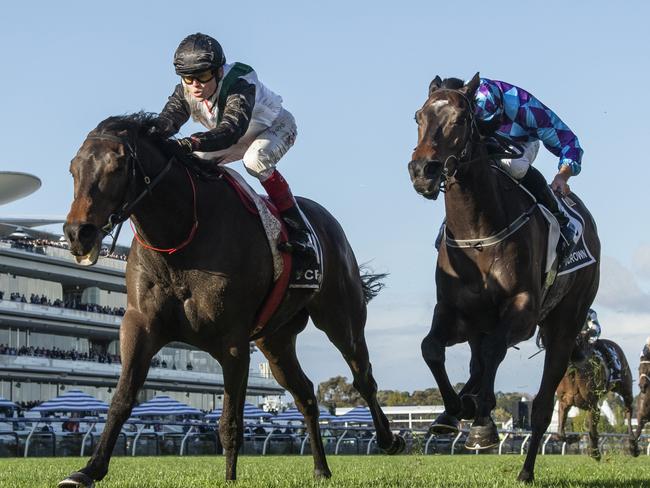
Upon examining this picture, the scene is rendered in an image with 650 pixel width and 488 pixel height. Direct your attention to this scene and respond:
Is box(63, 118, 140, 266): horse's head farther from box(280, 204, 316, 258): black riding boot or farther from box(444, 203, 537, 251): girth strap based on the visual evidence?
box(444, 203, 537, 251): girth strap

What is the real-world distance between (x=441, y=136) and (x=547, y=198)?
1.27 metres

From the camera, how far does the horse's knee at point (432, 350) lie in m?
7.09

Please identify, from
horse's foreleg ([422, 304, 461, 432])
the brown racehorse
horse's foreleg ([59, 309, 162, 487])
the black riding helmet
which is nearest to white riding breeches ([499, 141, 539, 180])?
horse's foreleg ([422, 304, 461, 432])

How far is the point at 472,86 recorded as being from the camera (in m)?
7.19

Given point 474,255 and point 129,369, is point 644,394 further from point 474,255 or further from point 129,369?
point 129,369

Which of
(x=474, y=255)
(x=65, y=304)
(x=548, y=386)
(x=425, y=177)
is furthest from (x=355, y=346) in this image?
(x=65, y=304)

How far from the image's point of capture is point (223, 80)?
7086mm

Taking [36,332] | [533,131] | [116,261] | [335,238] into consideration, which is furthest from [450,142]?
[116,261]

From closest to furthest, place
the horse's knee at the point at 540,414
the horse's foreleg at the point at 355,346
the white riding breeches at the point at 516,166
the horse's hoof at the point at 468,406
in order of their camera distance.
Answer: the horse's hoof at the point at 468,406 → the white riding breeches at the point at 516,166 → the horse's knee at the point at 540,414 → the horse's foreleg at the point at 355,346

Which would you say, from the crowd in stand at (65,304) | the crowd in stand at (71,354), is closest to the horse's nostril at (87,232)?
the crowd in stand at (71,354)

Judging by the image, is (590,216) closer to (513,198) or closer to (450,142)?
(513,198)

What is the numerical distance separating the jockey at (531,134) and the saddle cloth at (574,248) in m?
0.07

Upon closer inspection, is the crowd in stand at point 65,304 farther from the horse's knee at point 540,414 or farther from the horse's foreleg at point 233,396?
the horse's foreleg at point 233,396

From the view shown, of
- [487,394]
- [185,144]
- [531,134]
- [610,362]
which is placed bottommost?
[487,394]
